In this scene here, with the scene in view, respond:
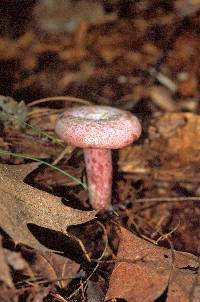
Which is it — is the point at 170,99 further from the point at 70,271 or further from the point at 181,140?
the point at 70,271

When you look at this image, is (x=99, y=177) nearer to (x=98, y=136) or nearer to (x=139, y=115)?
(x=98, y=136)

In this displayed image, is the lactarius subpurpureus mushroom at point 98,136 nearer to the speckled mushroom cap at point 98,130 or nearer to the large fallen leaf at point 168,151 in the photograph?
the speckled mushroom cap at point 98,130

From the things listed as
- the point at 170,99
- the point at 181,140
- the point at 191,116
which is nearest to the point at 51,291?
the point at 181,140

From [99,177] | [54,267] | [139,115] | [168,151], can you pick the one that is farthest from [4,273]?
[139,115]

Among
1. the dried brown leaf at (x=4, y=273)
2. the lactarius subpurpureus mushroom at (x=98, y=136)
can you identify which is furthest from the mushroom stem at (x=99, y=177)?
the dried brown leaf at (x=4, y=273)

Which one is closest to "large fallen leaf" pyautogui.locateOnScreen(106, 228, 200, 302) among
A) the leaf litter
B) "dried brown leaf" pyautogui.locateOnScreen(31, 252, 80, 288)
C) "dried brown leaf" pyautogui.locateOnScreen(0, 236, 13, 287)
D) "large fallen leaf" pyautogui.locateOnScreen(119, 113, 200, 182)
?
the leaf litter

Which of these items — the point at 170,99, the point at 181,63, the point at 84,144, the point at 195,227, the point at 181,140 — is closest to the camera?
the point at 84,144
